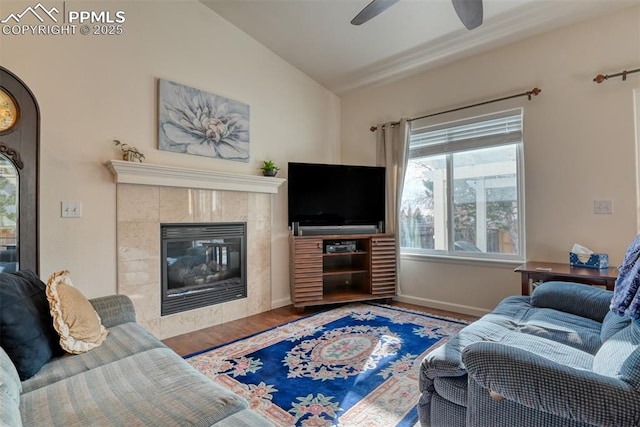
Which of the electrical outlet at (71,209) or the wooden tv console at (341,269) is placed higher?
the electrical outlet at (71,209)

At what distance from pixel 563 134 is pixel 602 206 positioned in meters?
0.71

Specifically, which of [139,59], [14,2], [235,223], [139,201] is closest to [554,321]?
[235,223]

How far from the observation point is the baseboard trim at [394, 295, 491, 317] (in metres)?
3.29

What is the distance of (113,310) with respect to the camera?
1.86 metres

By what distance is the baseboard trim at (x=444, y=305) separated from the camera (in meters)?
3.29

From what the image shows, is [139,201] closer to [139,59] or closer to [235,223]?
[235,223]

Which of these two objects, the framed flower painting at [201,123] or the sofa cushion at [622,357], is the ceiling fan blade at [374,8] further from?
the sofa cushion at [622,357]

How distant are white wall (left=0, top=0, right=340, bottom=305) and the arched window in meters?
0.05

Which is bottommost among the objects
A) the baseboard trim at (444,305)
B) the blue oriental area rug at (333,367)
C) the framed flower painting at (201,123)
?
the blue oriental area rug at (333,367)

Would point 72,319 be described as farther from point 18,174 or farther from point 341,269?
point 341,269

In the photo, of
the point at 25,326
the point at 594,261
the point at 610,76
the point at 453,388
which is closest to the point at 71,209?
the point at 25,326

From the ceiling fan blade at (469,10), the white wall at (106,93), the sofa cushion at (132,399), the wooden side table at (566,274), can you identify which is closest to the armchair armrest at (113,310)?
the sofa cushion at (132,399)

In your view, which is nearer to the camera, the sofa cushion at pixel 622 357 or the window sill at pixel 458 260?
the sofa cushion at pixel 622 357

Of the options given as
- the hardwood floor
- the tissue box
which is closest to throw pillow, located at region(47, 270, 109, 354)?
the hardwood floor
